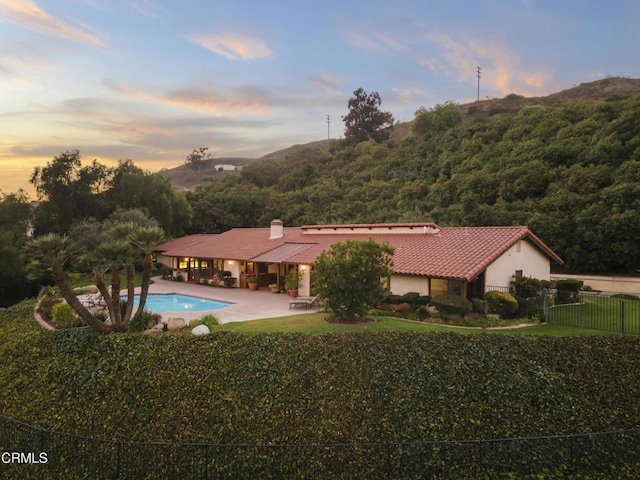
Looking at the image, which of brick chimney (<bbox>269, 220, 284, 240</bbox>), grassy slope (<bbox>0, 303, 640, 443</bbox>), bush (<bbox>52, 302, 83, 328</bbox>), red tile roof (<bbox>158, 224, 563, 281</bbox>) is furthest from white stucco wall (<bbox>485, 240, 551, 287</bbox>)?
brick chimney (<bbox>269, 220, 284, 240</bbox>)

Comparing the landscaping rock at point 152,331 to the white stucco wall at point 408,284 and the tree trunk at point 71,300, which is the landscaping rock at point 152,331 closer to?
the tree trunk at point 71,300

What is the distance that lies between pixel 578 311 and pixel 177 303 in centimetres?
2289

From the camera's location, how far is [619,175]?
3412 cm

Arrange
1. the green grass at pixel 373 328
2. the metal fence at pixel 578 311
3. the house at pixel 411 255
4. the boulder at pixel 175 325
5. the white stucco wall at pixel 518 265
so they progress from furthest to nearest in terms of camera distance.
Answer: the white stucco wall at pixel 518 265
the house at pixel 411 255
the boulder at pixel 175 325
the metal fence at pixel 578 311
the green grass at pixel 373 328

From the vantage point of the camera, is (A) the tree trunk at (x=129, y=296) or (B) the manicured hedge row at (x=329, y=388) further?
(A) the tree trunk at (x=129, y=296)

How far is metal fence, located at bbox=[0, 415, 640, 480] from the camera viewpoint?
10.8 m

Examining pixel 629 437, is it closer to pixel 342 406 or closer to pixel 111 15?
pixel 342 406

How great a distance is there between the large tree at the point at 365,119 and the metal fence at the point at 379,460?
93124 millimetres

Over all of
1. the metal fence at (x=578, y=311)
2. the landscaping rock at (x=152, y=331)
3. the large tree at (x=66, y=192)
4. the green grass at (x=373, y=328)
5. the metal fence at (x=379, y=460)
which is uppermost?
the large tree at (x=66, y=192)

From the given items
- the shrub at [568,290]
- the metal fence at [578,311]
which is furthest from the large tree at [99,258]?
the shrub at [568,290]

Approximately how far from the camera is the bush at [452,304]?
17809mm

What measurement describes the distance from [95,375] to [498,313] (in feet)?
53.7

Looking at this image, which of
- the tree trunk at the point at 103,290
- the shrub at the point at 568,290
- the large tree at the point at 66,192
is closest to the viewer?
the tree trunk at the point at 103,290

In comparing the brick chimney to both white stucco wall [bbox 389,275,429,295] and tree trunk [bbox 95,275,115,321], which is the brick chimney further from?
tree trunk [bbox 95,275,115,321]
